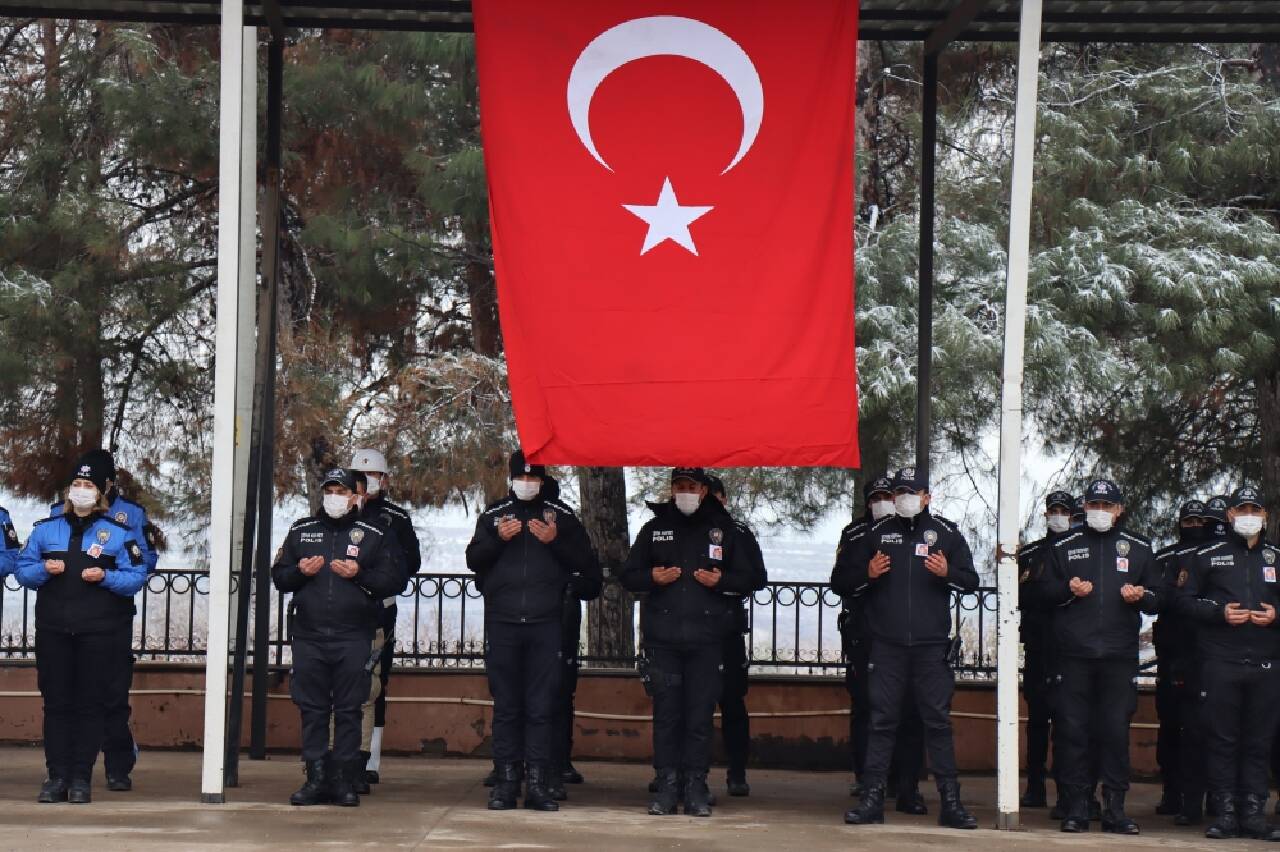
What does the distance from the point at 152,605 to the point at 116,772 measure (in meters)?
13.0

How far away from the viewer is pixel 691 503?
9.69 m

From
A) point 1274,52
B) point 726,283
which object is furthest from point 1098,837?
point 1274,52

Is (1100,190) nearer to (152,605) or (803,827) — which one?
(803,827)

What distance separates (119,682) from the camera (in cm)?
982

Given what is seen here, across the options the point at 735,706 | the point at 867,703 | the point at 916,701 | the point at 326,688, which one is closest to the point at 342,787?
the point at 326,688

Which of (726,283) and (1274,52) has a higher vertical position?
(1274,52)

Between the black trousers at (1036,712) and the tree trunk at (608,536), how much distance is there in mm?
4715

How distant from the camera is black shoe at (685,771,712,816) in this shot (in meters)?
9.53

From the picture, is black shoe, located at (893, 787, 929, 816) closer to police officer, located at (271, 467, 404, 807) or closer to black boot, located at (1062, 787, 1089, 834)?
black boot, located at (1062, 787, 1089, 834)

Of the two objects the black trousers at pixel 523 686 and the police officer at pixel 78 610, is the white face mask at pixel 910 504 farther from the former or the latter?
the police officer at pixel 78 610

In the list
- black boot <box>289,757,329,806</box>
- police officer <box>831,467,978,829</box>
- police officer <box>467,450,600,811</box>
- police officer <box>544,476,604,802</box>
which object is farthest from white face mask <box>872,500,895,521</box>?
black boot <box>289,757,329,806</box>

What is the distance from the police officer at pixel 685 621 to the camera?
959cm

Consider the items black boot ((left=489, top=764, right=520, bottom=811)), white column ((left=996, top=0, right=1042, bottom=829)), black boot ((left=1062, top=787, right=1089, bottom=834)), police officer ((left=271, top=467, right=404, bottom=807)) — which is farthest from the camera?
black boot ((left=489, top=764, right=520, bottom=811))

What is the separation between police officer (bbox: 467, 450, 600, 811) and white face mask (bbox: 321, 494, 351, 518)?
725 mm
